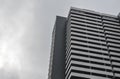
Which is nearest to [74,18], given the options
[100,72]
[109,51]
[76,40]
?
[76,40]

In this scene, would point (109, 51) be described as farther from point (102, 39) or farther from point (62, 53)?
point (62, 53)

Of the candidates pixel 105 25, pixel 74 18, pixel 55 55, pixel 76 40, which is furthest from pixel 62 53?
pixel 105 25

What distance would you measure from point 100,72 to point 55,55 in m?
21.9

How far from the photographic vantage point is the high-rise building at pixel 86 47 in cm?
7975

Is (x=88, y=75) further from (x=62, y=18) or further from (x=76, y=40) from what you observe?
(x=62, y=18)

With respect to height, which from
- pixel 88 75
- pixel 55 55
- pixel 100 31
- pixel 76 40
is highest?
pixel 100 31

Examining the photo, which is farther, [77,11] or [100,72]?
[77,11]

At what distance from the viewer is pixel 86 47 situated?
285ft

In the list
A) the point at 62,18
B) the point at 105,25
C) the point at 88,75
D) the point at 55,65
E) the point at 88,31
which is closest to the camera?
the point at 88,75

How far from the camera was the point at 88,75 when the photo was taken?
7669 centimetres

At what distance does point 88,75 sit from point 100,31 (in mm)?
27880

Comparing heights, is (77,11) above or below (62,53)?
above

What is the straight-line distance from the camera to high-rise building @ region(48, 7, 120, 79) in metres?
79.8

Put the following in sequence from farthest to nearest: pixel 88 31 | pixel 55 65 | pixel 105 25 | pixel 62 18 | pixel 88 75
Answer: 1. pixel 62 18
2. pixel 105 25
3. pixel 88 31
4. pixel 55 65
5. pixel 88 75
